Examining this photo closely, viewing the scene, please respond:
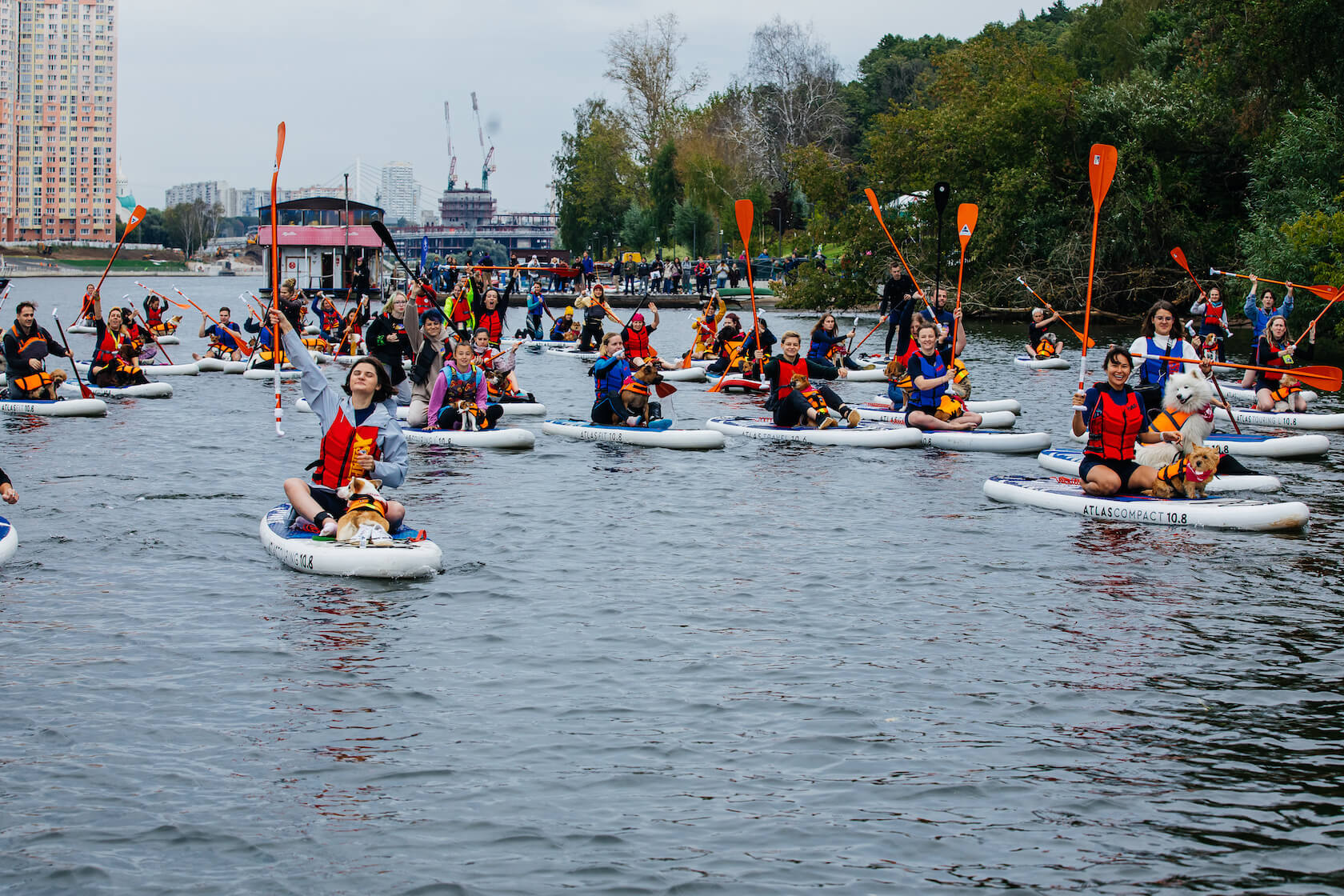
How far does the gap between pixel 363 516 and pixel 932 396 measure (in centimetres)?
957

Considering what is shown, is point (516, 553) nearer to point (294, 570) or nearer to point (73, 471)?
point (294, 570)

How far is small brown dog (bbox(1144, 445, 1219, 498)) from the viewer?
42.3 feet

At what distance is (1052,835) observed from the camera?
634 centimetres

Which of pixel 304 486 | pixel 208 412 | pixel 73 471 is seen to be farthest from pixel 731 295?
pixel 304 486

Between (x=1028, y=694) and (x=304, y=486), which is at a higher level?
(x=304, y=486)

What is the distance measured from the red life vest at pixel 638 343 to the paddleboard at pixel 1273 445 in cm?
803

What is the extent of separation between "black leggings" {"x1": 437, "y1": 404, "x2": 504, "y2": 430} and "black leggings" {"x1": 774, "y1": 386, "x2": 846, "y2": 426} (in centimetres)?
363

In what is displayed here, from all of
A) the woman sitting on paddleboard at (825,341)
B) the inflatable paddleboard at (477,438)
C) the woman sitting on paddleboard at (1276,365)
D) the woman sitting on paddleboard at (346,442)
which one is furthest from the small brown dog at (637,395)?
the woman sitting on paddleboard at (1276,365)

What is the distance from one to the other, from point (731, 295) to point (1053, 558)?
46250 mm

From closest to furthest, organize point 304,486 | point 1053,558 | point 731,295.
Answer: point 304,486, point 1053,558, point 731,295

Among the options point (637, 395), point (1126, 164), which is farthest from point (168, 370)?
point (1126, 164)

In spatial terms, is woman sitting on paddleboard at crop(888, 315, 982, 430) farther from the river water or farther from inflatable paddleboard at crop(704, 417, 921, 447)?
the river water

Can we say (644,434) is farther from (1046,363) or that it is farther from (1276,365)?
(1046,363)

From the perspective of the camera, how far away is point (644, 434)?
57.9 ft
